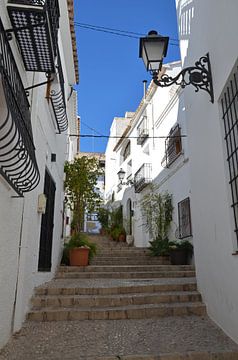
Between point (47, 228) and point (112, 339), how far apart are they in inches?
111

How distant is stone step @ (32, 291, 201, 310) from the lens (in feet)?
14.8

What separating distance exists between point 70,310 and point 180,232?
5.77 meters

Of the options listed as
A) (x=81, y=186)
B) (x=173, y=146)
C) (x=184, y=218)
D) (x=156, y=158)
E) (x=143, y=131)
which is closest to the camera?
(x=81, y=186)

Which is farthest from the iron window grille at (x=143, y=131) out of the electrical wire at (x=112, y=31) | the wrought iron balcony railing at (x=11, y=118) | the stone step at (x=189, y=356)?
the stone step at (x=189, y=356)

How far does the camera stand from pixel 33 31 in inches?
134

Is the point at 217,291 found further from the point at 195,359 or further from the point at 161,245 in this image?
the point at 161,245

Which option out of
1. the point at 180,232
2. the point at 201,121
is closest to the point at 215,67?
the point at 201,121

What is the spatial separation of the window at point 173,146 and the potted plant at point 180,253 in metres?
3.02

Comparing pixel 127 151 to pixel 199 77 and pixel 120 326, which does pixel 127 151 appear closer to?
pixel 199 77

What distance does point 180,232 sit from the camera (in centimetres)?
941

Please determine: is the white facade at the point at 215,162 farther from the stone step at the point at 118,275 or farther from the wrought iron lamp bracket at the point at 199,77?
the stone step at the point at 118,275

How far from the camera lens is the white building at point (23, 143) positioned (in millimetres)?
2854

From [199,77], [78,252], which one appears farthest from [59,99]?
[78,252]

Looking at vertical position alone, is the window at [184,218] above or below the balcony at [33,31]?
below
